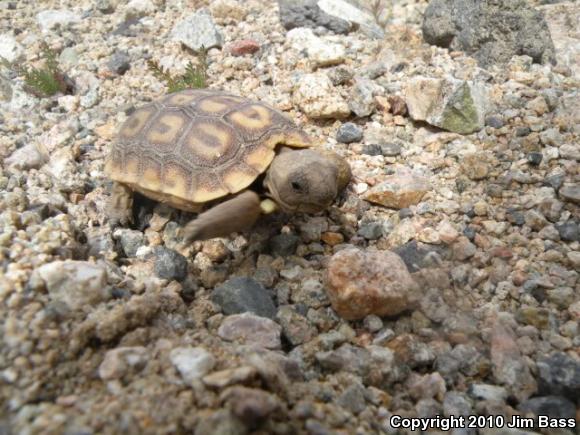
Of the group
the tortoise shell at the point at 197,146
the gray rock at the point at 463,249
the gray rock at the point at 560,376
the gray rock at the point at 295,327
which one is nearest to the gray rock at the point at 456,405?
the gray rock at the point at 560,376

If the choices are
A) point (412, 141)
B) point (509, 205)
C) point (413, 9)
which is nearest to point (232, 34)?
point (413, 9)

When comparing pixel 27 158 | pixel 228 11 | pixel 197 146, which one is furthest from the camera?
pixel 228 11

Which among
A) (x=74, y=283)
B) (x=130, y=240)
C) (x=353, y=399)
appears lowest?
(x=130, y=240)

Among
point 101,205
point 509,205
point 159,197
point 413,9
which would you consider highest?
point 413,9

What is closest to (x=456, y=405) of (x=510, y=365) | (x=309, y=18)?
(x=510, y=365)

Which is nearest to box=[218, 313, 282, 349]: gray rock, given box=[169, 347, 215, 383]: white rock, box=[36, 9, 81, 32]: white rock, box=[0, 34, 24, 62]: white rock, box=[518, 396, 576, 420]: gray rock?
box=[169, 347, 215, 383]: white rock

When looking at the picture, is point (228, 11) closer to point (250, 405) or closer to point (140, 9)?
point (140, 9)

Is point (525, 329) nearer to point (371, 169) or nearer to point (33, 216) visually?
point (371, 169)
